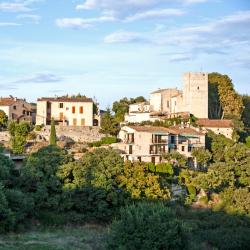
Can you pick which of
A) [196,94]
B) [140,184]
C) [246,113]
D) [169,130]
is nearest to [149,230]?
[140,184]

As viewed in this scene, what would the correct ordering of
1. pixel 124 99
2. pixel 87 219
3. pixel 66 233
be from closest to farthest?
pixel 66 233
pixel 87 219
pixel 124 99

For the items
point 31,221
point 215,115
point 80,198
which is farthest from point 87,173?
point 215,115

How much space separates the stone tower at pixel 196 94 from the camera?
57469 mm

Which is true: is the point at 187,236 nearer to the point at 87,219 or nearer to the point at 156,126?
the point at 87,219

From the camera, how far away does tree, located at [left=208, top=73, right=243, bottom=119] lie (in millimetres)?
60094

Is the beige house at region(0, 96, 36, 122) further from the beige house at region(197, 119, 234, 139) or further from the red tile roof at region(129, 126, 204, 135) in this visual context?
the beige house at region(197, 119, 234, 139)

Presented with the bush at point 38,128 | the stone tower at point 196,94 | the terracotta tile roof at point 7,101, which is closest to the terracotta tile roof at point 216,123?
the stone tower at point 196,94

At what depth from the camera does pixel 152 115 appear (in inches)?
2308

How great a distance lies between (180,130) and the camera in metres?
50.5

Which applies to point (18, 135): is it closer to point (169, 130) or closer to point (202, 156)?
point (169, 130)

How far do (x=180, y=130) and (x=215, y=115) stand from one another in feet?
40.0

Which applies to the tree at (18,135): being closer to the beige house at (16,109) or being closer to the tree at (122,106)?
the beige house at (16,109)

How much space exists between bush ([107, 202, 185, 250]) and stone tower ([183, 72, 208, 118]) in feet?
107

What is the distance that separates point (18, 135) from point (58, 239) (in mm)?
20644
